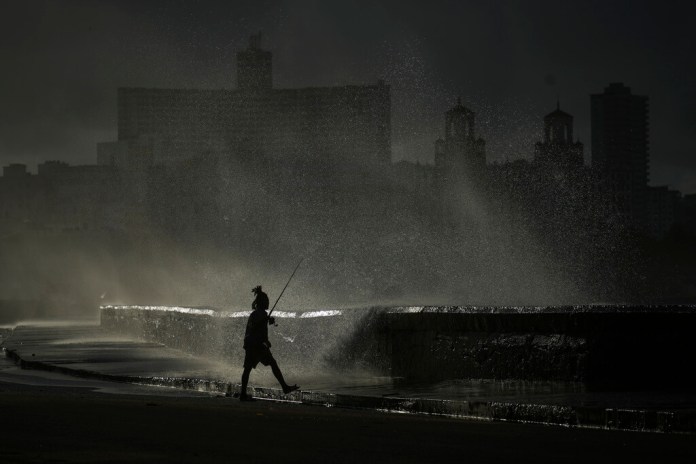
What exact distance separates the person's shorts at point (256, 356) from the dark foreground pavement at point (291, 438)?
75.1 inches

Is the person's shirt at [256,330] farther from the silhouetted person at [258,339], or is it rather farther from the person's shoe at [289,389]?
the person's shoe at [289,389]

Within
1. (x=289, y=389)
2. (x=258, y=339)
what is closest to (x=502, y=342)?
(x=289, y=389)

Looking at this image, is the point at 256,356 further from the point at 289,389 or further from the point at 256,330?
the point at 289,389

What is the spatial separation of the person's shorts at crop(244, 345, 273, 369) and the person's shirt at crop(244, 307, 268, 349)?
2.1 inches

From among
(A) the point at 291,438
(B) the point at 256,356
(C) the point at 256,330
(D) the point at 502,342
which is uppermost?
(C) the point at 256,330

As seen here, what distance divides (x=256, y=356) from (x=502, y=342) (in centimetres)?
311

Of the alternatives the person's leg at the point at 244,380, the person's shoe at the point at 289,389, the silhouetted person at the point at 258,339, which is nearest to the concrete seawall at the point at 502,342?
the person's shoe at the point at 289,389

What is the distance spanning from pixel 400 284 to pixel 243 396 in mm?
33326

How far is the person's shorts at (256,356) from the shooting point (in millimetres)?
16727

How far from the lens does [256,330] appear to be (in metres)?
16.9

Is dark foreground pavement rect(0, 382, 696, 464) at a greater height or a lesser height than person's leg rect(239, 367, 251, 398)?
lesser

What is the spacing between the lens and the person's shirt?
664 inches

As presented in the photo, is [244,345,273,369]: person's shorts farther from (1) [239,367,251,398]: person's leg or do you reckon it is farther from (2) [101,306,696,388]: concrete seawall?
(2) [101,306,696,388]: concrete seawall

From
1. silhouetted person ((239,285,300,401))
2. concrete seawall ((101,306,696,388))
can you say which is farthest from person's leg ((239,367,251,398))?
concrete seawall ((101,306,696,388))
